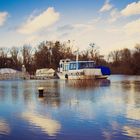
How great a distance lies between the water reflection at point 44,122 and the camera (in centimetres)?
1307

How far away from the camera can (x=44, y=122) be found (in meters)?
14.8

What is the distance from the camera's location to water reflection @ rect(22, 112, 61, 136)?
13.1 metres

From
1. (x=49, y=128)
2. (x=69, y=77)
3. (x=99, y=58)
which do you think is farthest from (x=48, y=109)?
(x=99, y=58)

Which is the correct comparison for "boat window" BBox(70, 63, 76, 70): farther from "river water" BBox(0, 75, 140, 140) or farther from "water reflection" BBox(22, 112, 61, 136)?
"water reflection" BBox(22, 112, 61, 136)

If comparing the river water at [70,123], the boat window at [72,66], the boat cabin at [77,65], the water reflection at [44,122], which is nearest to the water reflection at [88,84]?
the boat cabin at [77,65]

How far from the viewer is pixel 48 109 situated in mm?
19094

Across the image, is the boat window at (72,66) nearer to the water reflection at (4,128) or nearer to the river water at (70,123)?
the river water at (70,123)

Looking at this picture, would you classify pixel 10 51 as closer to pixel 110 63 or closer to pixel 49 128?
pixel 110 63

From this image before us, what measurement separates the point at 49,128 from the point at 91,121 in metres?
2.32

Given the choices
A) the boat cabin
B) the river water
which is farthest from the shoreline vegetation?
the river water

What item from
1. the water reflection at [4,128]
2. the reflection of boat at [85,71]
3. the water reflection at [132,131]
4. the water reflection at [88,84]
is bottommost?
the water reflection at [132,131]

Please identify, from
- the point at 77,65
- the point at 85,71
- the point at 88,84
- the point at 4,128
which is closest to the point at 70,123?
the point at 4,128

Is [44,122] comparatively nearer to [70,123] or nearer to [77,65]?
[70,123]

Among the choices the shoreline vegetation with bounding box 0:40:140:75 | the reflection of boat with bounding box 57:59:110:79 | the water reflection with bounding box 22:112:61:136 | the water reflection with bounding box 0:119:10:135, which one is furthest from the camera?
the shoreline vegetation with bounding box 0:40:140:75
